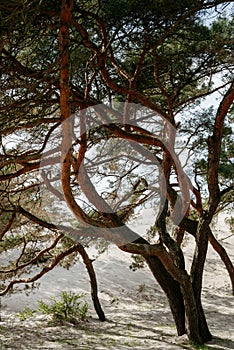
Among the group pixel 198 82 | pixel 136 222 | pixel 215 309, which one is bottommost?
pixel 215 309

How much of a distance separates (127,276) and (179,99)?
18.3ft

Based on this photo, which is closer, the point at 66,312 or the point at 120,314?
the point at 66,312

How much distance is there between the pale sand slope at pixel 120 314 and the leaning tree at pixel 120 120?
25.7 inches

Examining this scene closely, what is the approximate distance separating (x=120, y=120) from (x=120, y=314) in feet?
12.3

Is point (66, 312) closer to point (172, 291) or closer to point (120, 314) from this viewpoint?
point (120, 314)

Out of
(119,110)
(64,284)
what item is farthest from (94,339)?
(64,284)

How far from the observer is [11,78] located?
9.70 feet

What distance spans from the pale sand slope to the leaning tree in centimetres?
65

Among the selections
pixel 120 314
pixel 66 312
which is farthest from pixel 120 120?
pixel 120 314

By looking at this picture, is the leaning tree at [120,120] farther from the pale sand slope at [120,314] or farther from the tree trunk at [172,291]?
the pale sand slope at [120,314]

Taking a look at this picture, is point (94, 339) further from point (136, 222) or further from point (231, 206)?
point (231, 206)

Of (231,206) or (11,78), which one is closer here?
(11,78)

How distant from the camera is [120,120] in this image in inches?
179

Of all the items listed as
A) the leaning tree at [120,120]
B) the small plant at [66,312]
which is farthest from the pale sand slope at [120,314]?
the leaning tree at [120,120]
